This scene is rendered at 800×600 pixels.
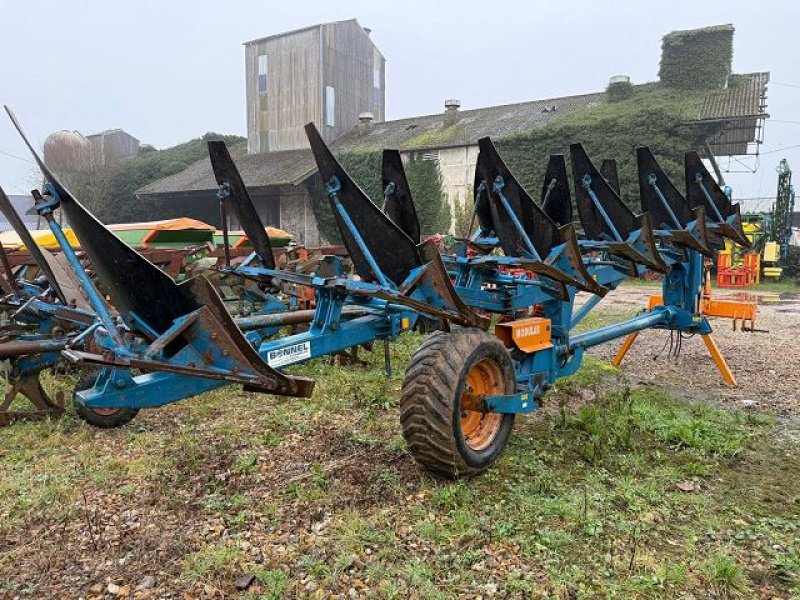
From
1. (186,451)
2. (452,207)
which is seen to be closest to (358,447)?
(186,451)

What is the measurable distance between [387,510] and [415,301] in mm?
1232

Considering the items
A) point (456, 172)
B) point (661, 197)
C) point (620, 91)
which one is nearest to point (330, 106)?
point (456, 172)

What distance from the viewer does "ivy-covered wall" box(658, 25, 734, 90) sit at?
24984 millimetres

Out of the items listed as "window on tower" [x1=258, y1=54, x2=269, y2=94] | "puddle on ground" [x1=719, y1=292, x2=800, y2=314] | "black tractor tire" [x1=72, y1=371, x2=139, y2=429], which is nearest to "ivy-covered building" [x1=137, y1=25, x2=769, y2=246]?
"window on tower" [x1=258, y1=54, x2=269, y2=94]

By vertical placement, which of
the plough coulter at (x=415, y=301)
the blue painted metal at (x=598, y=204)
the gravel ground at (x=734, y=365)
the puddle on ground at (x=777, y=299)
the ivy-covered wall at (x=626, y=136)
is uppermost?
the ivy-covered wall at (x=626, y=136)

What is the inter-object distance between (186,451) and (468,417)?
214cm

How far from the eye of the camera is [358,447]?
482 cm

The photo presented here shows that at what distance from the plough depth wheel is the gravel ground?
339 cm

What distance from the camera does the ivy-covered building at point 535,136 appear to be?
2300 centimetres

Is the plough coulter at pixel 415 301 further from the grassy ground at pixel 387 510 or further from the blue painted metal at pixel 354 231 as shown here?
the grassy ground at pixel 387 510

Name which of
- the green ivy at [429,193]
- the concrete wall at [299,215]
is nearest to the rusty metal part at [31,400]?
the green ivy at [429,193]

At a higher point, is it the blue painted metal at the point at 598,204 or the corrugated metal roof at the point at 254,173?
the corrugated metal roof at the point at 254,173

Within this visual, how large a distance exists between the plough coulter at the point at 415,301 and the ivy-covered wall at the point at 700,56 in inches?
881

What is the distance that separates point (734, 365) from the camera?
7910 millimetres
